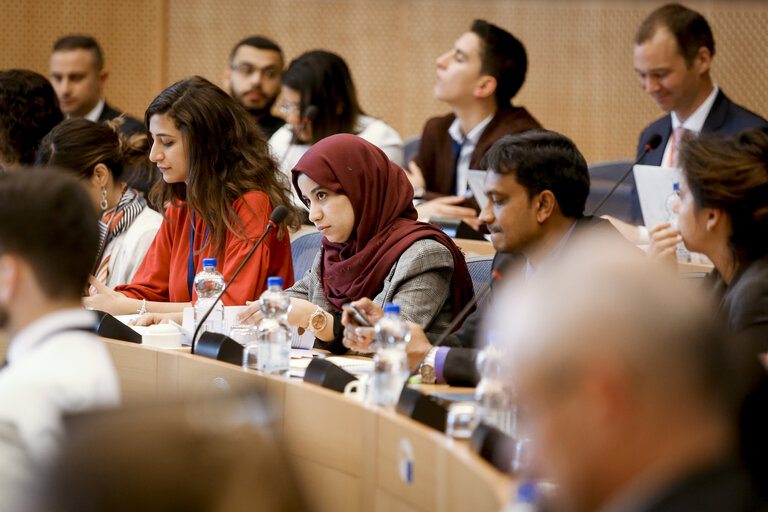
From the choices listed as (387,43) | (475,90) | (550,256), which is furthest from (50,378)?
(387,43)

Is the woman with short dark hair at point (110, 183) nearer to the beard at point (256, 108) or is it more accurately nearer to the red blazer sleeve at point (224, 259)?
the red blazer sleeve at point (224, 259)

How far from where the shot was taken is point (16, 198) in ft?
4.68

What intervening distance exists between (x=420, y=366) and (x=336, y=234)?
2.17 ft

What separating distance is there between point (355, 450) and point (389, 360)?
0.19 m

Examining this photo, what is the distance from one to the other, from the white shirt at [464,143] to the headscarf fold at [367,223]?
1.69 meters

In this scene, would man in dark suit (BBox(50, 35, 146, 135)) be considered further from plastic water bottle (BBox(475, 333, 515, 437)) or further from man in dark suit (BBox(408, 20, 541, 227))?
plastic water bottle (BBox(475, 333, 515, 437))

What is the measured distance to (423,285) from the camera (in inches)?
100

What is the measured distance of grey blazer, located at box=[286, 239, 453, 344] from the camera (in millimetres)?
2518

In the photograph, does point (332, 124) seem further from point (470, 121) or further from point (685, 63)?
point (685, 63)

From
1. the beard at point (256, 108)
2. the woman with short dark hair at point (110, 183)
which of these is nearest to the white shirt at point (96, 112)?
the beard at point (256, 108)

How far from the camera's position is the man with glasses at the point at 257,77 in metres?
5.13

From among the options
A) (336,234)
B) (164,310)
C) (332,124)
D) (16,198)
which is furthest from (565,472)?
(332,124)

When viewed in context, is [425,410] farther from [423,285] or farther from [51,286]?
[423,285]

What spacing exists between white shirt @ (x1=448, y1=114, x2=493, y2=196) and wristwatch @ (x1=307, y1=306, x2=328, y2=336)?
1962 mm
